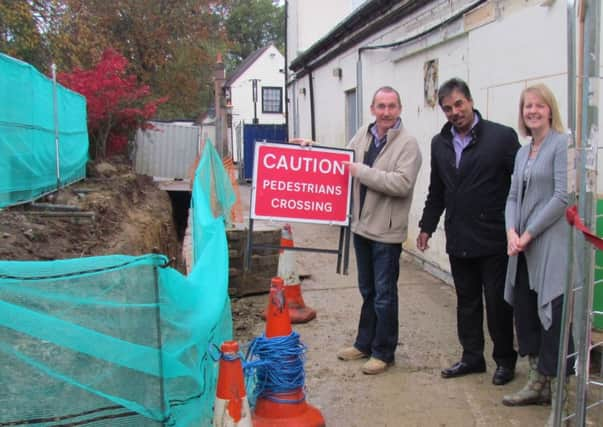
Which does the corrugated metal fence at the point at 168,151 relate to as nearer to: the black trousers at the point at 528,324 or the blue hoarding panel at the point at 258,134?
the blue hoarding panel at the point at 258,134

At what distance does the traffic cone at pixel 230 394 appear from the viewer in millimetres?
2879

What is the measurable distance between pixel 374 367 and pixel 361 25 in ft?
24.1

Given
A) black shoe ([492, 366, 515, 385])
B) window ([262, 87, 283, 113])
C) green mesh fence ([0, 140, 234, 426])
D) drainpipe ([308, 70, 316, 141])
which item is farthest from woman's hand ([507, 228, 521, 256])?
window ([262, 87, 283, 113])

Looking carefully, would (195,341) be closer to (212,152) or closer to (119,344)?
(119,344)

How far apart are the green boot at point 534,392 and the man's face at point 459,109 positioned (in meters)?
1.60

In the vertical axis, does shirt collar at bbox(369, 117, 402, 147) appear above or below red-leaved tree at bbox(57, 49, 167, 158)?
below

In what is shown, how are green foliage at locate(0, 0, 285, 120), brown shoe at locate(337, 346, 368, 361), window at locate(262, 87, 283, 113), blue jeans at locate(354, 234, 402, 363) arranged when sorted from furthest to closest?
window at locate(262, 87, 283, 113), green foliage at locate(0, 0, 285, 120), brown shoe at locate(337, 346, 368, 361), blue jeans at locate(354, 234, 402, 363)

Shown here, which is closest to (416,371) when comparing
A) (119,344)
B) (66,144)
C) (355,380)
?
(355,380)

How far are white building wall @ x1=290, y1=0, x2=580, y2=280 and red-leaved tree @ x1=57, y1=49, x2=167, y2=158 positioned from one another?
8610 mm

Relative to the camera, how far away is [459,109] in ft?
12.7

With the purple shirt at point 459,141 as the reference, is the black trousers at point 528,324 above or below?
below

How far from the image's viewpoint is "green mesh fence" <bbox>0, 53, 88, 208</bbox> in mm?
7586

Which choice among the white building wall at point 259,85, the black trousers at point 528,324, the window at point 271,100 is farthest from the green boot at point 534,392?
the window at point 271,100

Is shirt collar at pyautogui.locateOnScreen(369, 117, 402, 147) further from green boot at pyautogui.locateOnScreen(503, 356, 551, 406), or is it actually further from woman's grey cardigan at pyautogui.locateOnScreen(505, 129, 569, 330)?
green boot at pyautogui.locateOnScreen(503, 356, 551, 406)
